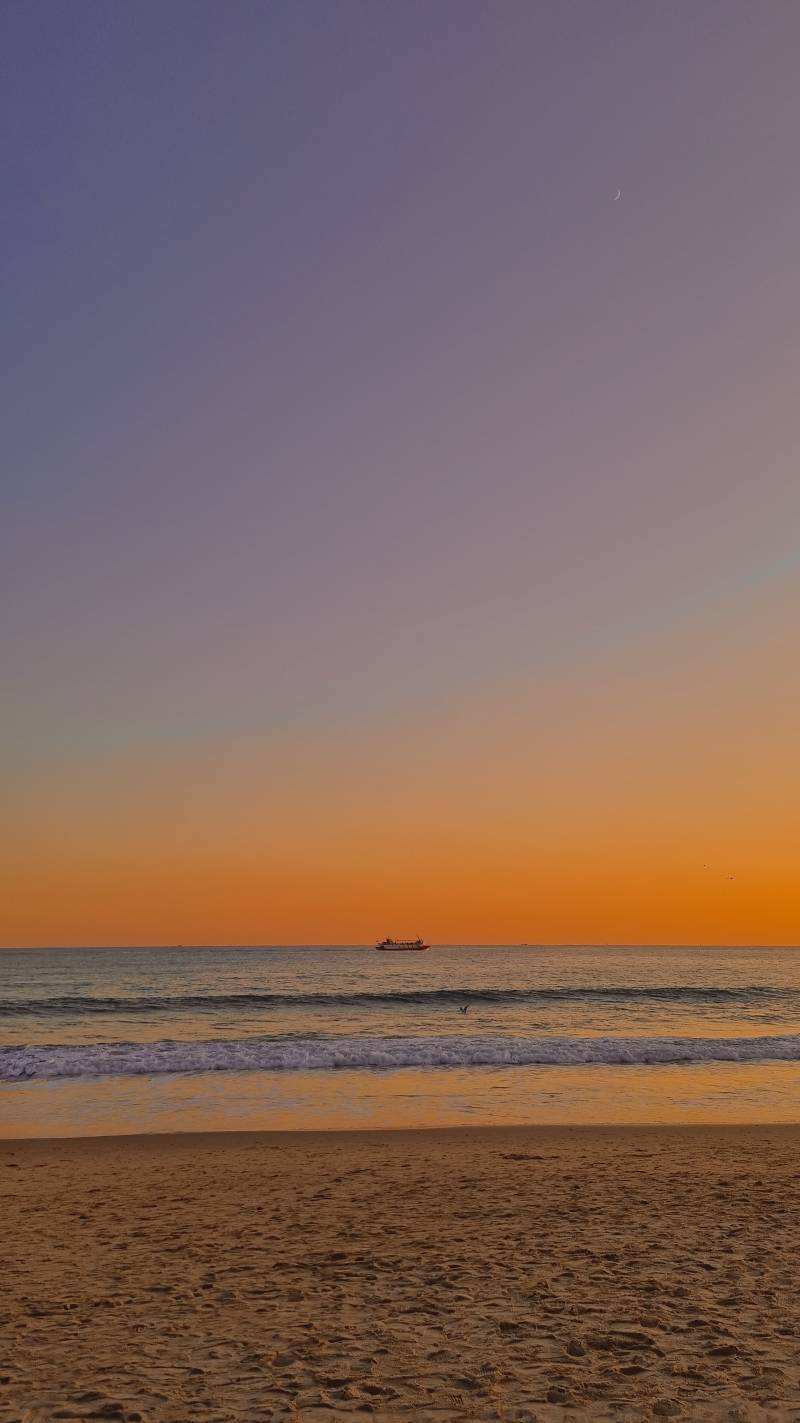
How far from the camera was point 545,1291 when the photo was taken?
24.6ft

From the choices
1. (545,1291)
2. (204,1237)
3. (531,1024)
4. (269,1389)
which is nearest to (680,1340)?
(545,1291)

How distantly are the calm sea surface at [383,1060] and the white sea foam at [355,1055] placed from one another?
0.23ft

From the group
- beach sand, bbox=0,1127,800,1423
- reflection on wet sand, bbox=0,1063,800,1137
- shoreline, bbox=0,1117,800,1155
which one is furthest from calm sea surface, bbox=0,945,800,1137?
beach sand, bbox=0,1127,800,1423

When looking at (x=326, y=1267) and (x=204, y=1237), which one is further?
(x=204, y=1237)

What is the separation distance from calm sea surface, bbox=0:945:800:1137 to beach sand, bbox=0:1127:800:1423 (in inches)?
188

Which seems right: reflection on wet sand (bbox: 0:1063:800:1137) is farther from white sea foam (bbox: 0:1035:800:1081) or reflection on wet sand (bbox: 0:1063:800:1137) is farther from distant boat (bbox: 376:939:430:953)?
distant boat (bbox: 376:939:430:953)

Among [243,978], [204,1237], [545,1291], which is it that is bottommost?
[243,978]

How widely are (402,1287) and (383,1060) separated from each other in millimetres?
18658

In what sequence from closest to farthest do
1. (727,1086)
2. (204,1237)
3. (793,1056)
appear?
(204,1237) < (727,1086) < (793,1056)

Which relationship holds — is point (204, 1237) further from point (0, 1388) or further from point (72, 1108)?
point (72, 1108)

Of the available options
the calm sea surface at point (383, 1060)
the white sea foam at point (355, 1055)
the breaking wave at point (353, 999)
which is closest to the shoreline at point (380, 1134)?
the calm sea surface at point (383, 1060)

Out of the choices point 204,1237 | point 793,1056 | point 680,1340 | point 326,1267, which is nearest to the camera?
point 680,1340

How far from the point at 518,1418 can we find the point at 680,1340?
1774mm

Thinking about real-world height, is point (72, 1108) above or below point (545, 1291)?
below
